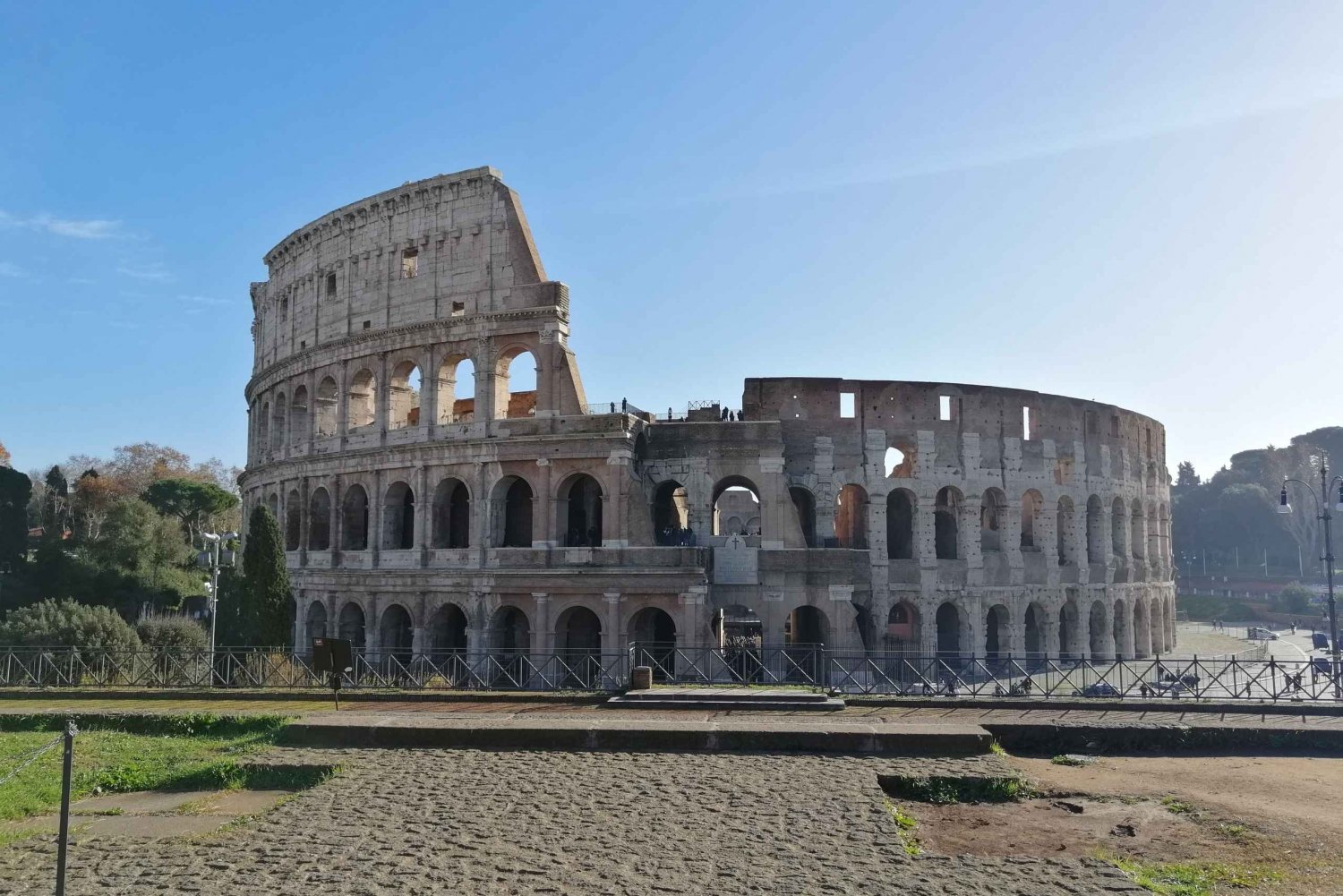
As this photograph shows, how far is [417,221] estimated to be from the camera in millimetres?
32625

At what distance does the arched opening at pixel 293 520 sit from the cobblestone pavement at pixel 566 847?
24849mm

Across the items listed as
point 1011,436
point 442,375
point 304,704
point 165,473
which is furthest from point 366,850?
point 165,473

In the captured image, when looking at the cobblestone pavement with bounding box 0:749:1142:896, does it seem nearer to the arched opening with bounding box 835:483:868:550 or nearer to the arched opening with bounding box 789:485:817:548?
the arched opening with bounding box 789:485:817:548

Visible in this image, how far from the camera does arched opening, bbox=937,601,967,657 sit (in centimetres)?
3259

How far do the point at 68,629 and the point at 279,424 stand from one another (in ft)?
37.5

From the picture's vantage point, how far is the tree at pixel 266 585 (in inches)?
1179

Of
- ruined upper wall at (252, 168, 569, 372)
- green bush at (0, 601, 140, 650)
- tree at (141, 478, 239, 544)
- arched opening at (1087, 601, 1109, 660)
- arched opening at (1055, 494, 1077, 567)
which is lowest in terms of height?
arched opening at (1087, 601, 1109, 660)

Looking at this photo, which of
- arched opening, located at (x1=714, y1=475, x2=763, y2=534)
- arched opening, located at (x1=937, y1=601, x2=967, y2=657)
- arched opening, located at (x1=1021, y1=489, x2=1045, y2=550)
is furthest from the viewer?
arched opening, located at (x1=714, y1=475, x2=763, y2=534)

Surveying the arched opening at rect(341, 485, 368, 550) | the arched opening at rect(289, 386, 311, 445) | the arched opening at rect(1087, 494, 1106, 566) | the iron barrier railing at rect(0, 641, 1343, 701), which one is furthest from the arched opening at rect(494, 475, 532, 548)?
the arched opening at rect(1087, 494, 1106, 566)

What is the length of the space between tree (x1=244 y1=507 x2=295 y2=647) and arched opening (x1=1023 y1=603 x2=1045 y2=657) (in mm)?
24870

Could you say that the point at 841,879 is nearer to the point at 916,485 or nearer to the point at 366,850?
the point at 366,850

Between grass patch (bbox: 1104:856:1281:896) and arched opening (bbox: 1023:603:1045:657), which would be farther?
arched opening (bbox: 1023:603:1045:657)

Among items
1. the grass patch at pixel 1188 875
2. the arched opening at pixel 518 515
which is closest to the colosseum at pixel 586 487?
the arched opening at pixel 518 515

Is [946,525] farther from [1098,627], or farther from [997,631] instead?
[1098,627]
